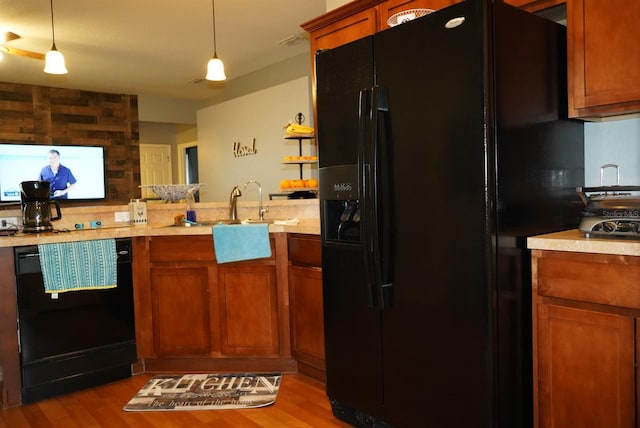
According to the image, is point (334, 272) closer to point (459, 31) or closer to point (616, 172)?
point (459, 31)

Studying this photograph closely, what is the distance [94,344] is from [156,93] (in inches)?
245

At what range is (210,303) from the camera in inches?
117

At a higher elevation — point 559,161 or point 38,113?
point 38,113

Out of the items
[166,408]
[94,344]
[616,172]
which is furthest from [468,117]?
[94,344]

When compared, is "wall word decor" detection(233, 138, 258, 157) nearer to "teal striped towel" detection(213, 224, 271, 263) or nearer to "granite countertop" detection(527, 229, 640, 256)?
"teal striped towel" detection(213, 224, 271, 263)

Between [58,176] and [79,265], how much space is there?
18.3 ft

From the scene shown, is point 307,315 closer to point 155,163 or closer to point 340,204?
point 340,204

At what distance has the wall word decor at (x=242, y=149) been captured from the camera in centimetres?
658

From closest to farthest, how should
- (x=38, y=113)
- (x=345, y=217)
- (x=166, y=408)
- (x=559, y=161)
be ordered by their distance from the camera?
(x=559, y=161) < (x=345, y=217) < (x=166, y=408) < (x=38, y=113)

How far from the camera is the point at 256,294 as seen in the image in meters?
2.95

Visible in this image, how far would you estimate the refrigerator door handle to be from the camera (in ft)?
6.42

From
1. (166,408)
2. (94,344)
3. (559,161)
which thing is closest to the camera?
(559,161)

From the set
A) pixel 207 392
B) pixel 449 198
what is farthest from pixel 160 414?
pixel 449 198

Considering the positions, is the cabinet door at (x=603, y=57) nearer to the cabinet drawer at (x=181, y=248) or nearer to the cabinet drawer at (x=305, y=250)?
the cabinet drawer at (x=305, y=250)
